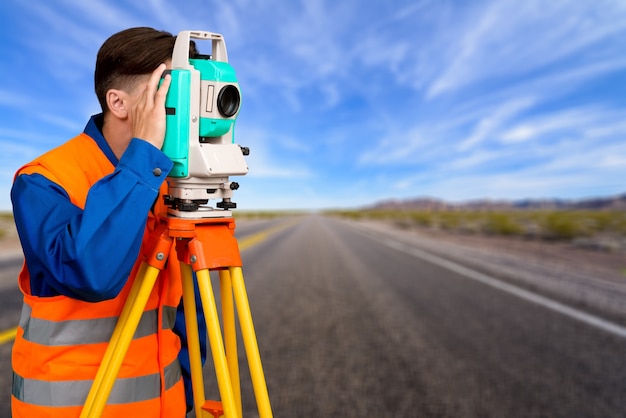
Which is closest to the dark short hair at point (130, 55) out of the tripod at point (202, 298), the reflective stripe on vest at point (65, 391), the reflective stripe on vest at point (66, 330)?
the tripod at point (202, 298)

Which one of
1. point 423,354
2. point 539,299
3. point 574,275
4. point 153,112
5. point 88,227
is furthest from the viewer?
point 574,275

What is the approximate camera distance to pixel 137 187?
0.99 metres

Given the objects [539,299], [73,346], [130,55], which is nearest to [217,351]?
[73,346]

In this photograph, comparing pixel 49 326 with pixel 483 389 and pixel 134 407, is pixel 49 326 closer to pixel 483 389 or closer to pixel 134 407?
pixel 134 407

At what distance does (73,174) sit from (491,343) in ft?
13.3

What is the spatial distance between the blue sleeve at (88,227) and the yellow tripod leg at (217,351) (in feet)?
0.70

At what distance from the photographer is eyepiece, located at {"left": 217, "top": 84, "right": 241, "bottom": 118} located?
1.12m

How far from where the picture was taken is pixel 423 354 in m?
3.60

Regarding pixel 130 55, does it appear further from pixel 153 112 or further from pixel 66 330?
pixel 66 330

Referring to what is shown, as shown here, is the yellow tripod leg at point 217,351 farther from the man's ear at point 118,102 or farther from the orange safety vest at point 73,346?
the man's ear at point 118,102

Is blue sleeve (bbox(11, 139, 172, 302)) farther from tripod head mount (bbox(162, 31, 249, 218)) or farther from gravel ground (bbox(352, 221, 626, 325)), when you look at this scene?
gravel ground (bbox(352, 221, 626, 325))

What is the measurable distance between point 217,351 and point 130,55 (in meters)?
0.89

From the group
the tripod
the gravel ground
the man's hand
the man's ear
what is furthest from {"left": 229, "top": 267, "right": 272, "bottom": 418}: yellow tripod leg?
the gravel ground

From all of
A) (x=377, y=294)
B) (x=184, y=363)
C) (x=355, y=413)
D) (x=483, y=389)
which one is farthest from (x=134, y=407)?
(x=377, y=294)
